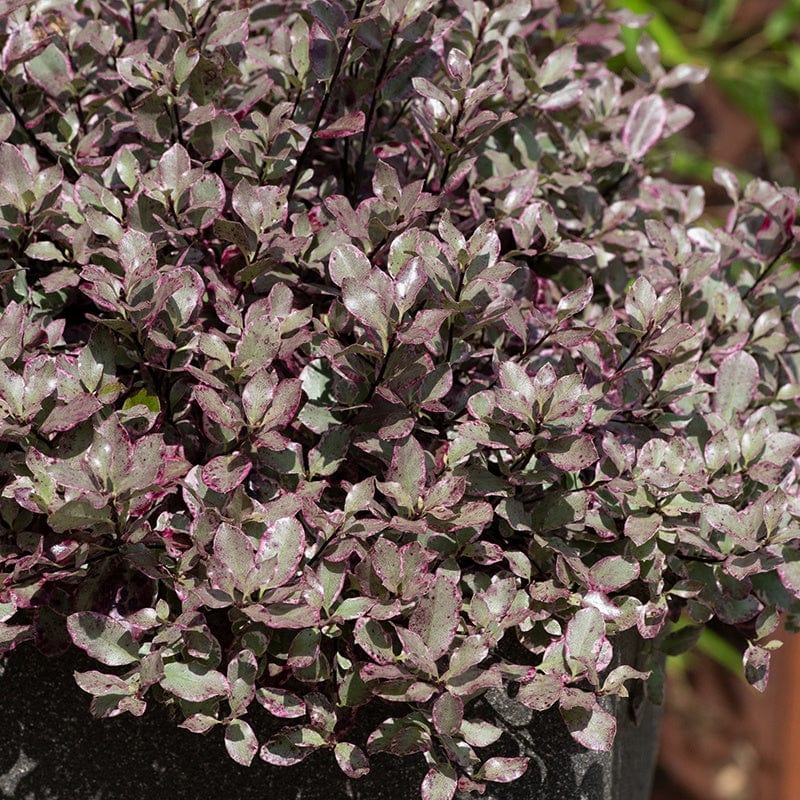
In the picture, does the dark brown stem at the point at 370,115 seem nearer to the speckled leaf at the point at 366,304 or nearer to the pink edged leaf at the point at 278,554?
the speckled leaf at the point at 366,304

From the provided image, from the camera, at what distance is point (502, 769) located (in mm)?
691

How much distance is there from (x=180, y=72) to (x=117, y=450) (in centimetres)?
28

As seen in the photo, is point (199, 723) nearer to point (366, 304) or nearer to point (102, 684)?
point (102, 684)

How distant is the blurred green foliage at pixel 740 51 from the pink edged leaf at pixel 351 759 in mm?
1173

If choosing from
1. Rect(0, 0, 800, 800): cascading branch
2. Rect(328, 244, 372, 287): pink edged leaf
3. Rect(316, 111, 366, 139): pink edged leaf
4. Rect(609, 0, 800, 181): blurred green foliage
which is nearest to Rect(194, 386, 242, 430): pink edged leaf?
Rect(0, 0, 800, 800): cascading branch

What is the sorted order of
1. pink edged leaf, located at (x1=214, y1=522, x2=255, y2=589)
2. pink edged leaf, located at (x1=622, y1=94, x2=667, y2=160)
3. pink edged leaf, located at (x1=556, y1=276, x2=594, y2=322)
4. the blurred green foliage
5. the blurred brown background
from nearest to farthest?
pink edged leaf, located at (x1=214, y1=522, x2=255, y2=589) → pink edged leaf, located at (x1=556, y1=276, x2=594, y2=322) → pink edged leaf, located at (x1=622, y1=94, x2=667, y2=160) → the blurred green foliage → the blurred brown background

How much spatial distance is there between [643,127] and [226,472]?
49 cm

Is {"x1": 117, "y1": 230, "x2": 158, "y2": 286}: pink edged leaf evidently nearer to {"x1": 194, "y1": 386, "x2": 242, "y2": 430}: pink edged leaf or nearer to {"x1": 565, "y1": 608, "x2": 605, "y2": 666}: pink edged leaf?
{"x1": 194, "y1": 386, "x2": 242, "y2": 430}: pink edged leaf

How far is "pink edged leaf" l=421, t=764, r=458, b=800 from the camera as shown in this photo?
0.67 metres

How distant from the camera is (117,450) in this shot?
65 cm

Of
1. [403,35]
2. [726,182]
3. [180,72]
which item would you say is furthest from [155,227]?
[726,182]

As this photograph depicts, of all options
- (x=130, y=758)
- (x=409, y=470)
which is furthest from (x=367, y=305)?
(x=130, y=758)

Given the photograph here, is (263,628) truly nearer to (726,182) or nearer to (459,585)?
(459,585)

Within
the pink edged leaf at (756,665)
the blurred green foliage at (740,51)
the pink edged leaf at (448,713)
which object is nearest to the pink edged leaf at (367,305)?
the pink edged leaf at (448,713)
